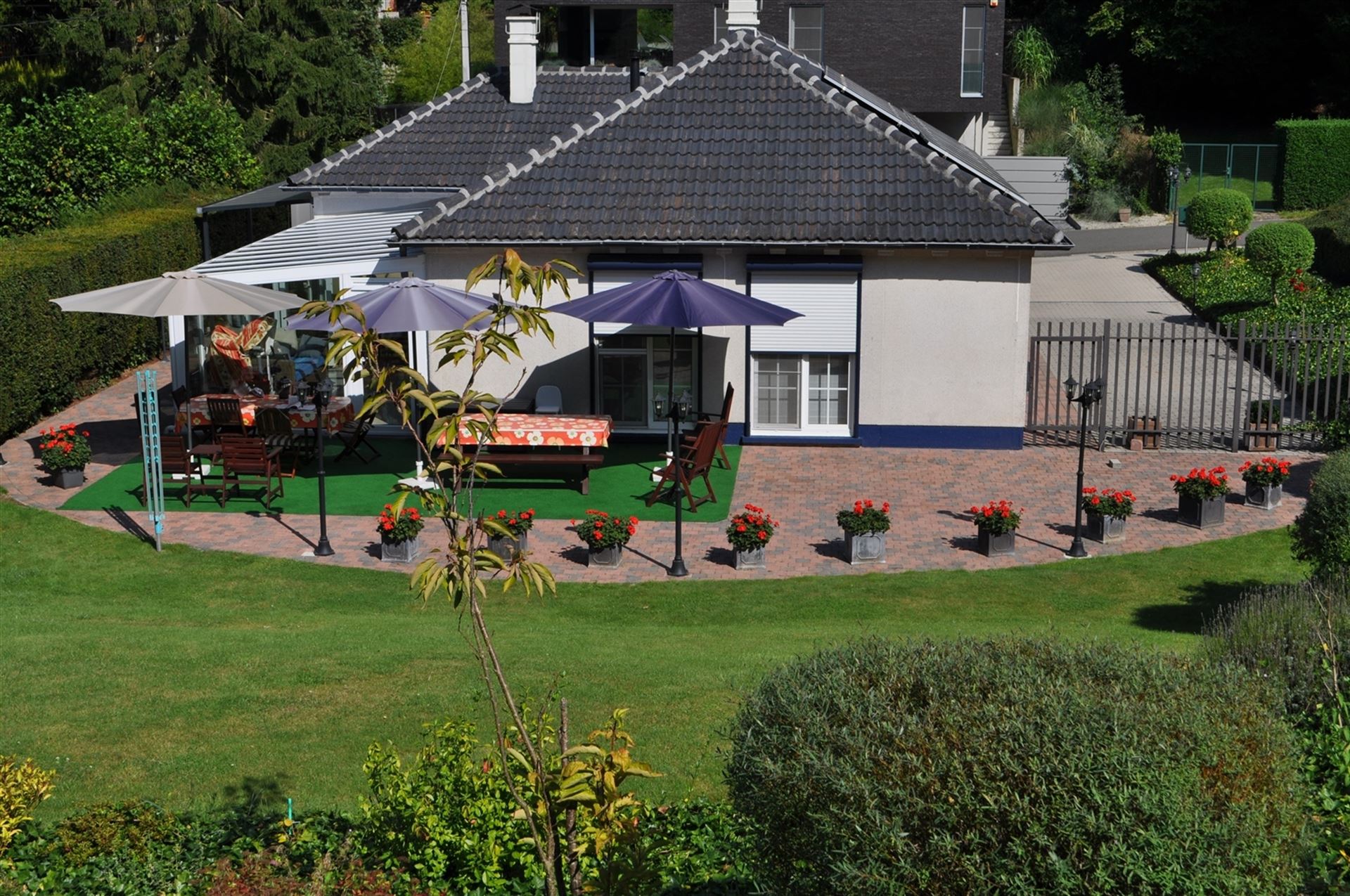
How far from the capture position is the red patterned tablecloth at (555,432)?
18719 mm

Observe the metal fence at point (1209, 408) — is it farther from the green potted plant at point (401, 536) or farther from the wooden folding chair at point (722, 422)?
the green potted plant at point (401, 536)

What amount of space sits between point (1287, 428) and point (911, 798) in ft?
58.4

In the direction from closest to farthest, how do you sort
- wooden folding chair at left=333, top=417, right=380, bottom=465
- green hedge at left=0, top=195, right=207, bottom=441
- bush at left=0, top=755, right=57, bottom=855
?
bush at left=0, top=755, right=57, bottom=855 → wooden folding chair at left=333, top=417, right=380, bottom=465 → green hedge at left=0, top=195, right=207, bottom=441

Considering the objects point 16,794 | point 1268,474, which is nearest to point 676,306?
point 1268,474

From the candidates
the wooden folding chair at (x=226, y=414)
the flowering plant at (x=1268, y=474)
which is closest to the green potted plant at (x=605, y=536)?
the wooden folding chair at (x=226, y=414)

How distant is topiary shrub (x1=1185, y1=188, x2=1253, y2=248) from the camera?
3588 cm

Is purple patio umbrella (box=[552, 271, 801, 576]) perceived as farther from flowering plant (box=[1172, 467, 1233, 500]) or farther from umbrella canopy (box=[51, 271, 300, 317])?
flowering plant (box=[1172, 467, 1233, 500])

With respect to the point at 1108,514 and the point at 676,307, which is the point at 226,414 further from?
the point at 1108,514

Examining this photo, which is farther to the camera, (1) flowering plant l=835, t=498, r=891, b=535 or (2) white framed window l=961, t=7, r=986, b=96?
(2) white framed window l=961, t=7, r=986, b=96

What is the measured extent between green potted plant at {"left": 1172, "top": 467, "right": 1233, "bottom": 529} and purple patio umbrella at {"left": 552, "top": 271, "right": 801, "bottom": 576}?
5.25 meters

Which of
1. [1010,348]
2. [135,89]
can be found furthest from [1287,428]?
[135,89]

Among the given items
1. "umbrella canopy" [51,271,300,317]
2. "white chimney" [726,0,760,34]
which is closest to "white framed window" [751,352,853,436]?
"white chimney" [726,0,760,34]

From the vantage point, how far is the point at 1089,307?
33219 mm

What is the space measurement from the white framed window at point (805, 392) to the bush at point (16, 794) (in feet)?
46.6
